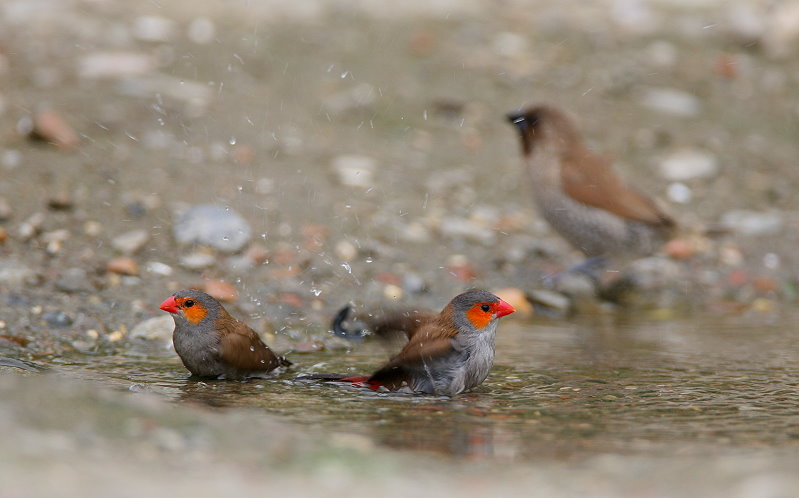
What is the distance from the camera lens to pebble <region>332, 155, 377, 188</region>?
7.67 m

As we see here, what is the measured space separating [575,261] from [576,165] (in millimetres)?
718

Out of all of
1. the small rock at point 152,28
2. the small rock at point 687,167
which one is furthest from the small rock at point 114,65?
the small rock at point 687,167

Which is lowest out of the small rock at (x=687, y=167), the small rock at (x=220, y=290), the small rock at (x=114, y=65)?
the small rock at (x=220, y=290)

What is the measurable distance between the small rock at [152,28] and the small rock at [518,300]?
13.5 ft

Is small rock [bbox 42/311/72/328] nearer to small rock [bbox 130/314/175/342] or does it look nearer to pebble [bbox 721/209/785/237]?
small rock [bbox 130/314/175/342]

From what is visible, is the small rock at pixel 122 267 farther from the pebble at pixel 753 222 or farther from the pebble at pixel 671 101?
the pebble at pixel 671 101

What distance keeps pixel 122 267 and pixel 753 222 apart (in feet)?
15.1

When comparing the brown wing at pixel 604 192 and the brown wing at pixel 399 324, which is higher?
the brown wing at pixel 604 192

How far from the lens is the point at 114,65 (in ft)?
27.8

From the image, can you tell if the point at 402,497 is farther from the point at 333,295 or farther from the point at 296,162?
the point at 296,162

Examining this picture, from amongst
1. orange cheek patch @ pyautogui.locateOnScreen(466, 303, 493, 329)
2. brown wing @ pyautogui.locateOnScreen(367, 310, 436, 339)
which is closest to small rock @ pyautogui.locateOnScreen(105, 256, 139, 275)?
brown wing @ pyautogui.locateOnScreen(367, 310, 436, 339)

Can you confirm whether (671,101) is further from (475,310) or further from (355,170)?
(475,310)

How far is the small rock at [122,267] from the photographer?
6133 millimetres

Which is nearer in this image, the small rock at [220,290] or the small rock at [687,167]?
the small rock at [220,290]
